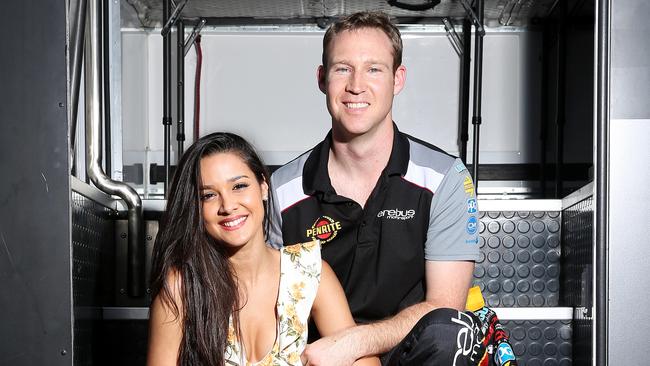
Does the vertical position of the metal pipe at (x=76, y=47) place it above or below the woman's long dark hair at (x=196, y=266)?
above

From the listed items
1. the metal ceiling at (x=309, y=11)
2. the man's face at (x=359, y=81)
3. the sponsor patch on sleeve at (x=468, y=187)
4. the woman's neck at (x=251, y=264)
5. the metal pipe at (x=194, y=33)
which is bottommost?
the woman's neck at (x=251, y=264)

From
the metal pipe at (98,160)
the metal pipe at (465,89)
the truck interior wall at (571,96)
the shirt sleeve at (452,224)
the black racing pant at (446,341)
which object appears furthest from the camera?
the metal pipe at (465,89)

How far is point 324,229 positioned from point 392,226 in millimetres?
209

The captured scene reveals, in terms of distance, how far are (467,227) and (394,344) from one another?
44cm

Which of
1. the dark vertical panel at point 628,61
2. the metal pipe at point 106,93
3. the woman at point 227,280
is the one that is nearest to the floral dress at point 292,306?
the woman at point 227,280

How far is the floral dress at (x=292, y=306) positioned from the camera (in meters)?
2.36

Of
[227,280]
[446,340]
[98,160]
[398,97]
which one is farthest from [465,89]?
[446,340]

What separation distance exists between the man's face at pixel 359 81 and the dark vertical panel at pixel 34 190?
0.81 meters

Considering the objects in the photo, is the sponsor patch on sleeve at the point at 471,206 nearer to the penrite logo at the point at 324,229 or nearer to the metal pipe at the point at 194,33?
the penrite logo at the point at 324,229

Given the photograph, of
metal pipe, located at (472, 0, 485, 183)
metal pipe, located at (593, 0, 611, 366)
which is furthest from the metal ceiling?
metal pipe, located at (593, 0, 611, 366)

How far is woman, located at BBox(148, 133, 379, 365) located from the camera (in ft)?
7.57

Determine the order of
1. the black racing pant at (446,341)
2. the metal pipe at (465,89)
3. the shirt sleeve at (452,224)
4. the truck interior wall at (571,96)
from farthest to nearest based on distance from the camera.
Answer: the metal pipe at (465,89), the truck interior wall at (571,96), the shirt sleeve at (452,224), the black racing pant at (446,341)

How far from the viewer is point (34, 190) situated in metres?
2.18

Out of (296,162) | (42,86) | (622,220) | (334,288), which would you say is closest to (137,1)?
(296,162)
